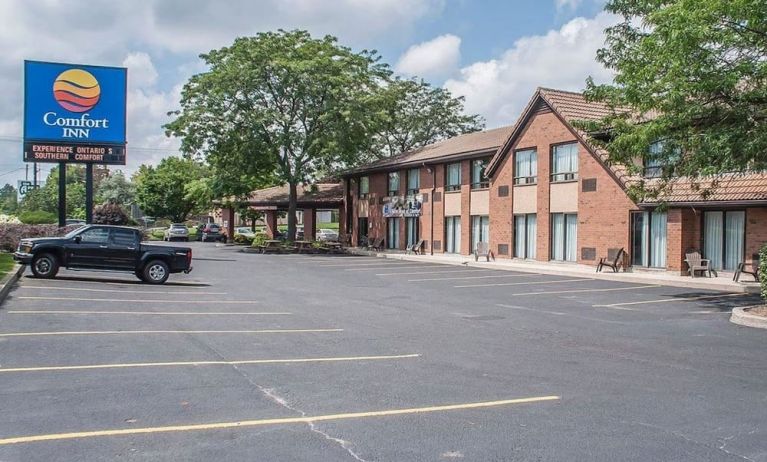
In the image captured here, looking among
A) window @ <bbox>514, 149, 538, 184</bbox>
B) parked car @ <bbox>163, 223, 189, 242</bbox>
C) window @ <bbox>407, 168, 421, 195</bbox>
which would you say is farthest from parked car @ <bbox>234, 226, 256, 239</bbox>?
window @ <bbox>514, 149, 538, 184</bbox>

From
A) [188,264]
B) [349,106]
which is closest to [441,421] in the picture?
[188,264]

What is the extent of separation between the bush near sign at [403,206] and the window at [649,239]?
15425mm

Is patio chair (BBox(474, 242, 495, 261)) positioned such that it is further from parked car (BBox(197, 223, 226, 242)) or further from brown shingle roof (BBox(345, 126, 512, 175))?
parked car (BBox(197, 223, 226, 242))

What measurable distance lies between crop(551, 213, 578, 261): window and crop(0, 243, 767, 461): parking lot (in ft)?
41.6

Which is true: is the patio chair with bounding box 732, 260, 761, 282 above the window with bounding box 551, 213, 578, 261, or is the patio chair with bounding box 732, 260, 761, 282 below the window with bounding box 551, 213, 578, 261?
below

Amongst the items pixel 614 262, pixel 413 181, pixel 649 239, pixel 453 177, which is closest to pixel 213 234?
pixel 413 181

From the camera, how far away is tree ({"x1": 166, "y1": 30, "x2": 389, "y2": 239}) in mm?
40094

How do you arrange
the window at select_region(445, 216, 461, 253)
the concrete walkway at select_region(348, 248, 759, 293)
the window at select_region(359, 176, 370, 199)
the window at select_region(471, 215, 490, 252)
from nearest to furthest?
the concrete walkway at select_region(348, 248, 759, 293) < the window at select_region(471, 215, 490, 252) < the window at select_region(445, 216, 461, 253) < the window at select_region(359, 176, 370, 199)

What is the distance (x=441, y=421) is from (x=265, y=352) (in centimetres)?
391

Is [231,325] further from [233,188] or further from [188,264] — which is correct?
[233,188]

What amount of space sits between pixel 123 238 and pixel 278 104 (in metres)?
24.1

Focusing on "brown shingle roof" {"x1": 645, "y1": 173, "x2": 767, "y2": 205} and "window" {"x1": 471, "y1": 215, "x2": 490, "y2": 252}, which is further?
"window" {"x1": 471, "y1": 215, "x2": 490, "y2": 252}

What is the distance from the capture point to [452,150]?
37.4 m

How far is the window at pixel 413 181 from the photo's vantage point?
4012cm
